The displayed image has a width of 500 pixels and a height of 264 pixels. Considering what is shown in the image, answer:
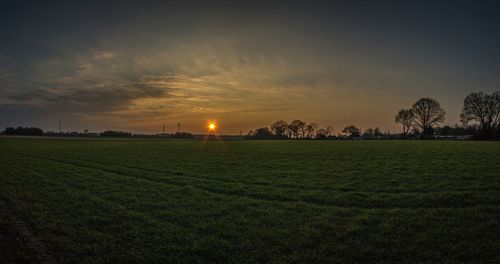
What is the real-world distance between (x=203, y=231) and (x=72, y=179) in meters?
19.4

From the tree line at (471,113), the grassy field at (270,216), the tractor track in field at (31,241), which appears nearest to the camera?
the tractor track in field at (31,241)

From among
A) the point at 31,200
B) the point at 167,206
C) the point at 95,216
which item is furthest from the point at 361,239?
the point at 31,200

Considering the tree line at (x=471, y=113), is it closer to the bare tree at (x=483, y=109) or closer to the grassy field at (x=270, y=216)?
the bare tree at (x=483, y=109)

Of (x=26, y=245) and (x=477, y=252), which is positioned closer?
(x=477, y=252)

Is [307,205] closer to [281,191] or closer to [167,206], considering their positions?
[281,191]

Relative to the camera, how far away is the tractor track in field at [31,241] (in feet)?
33.5

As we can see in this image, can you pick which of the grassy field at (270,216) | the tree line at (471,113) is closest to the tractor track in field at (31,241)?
the grassy field at (270,216)

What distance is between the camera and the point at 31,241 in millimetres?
11578

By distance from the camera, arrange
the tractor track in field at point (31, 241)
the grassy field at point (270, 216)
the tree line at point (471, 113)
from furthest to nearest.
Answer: the tree line at point (471, 113)
the grassy field at point (270, 216)
the tractor track in field at point (31, 241)

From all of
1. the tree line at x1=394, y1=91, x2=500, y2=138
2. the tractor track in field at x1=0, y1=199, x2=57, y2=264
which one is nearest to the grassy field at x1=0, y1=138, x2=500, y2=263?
the tractor track in field at x1=0, y1=199, x2=57, y2=264

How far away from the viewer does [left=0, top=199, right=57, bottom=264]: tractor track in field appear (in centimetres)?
1020

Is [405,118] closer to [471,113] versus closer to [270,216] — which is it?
[471,113]

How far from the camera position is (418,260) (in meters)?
10.1

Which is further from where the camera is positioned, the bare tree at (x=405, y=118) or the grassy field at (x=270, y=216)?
the bare tree at (x=405, y=118)
